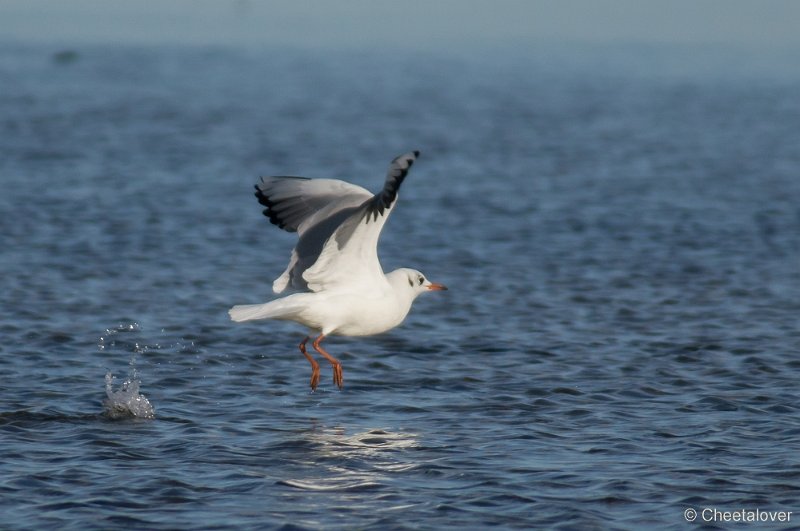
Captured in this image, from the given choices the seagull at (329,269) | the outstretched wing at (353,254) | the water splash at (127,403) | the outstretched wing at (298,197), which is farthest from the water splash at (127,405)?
the outstretched wing at (298,197)

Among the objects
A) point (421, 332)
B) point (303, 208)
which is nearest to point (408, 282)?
point (303, 208)

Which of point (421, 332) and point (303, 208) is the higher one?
point (303, 208)

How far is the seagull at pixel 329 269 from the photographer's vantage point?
367 inches

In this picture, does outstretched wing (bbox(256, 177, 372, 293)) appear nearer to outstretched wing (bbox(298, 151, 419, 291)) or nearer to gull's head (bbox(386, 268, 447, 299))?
outstretched wing (bbox(298, 151, 419, 291))

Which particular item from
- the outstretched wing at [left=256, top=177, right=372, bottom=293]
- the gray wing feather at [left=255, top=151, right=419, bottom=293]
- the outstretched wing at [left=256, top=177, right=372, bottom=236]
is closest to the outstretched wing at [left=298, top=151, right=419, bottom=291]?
the gray wing feather at [left=255, top=151, right=419, bottom=293]

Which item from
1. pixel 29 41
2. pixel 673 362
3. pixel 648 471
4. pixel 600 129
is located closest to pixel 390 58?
pixel 29 41

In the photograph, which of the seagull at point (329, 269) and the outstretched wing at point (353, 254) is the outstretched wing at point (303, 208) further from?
the outstretched wing at point (353, 254)

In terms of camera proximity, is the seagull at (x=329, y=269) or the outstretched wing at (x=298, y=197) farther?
the outstretched wing at (x=298, y=197)

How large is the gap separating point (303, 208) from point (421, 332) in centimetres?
279

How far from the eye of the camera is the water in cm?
787

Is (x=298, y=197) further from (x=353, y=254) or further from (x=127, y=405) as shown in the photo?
(x=127, y=405)

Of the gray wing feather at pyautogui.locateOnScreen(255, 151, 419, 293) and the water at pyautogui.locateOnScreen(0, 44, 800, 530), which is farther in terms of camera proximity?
the gray wing feather at pyautogui.locateOnScreen(255, 151, 419, 293)

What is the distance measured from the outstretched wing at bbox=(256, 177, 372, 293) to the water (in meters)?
1.01

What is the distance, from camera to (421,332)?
12180 mm
